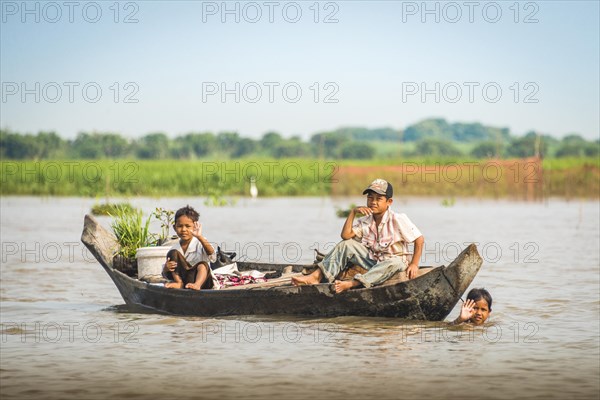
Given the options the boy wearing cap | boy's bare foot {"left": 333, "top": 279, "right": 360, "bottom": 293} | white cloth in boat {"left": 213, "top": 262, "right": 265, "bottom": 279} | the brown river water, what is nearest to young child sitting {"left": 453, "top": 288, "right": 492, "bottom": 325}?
the brown river water

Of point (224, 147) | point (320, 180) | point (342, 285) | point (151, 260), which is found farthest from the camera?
point (224, 147)

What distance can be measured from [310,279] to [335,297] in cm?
31

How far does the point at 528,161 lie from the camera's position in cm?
2539

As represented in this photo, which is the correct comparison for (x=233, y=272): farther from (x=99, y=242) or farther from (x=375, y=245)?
(x=375, y=245)

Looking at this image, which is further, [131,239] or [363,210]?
[131,239]

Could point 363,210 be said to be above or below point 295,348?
above

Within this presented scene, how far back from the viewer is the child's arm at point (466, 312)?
7.48 meters

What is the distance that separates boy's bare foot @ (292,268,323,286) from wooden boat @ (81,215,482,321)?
0.08 meters

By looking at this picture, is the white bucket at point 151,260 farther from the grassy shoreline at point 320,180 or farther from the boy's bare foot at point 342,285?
the grassy shoreline at point 320,180

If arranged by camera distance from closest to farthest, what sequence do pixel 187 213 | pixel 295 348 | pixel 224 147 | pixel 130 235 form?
pixel 295 348 < pixel 187 213 < pixel 130 235 < pixel 224 147

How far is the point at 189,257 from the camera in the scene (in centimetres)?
802

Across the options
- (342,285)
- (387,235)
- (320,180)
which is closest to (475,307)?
(387,235)

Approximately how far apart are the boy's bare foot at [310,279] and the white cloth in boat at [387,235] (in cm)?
44

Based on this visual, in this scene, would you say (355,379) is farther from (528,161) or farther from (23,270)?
(528,161)
